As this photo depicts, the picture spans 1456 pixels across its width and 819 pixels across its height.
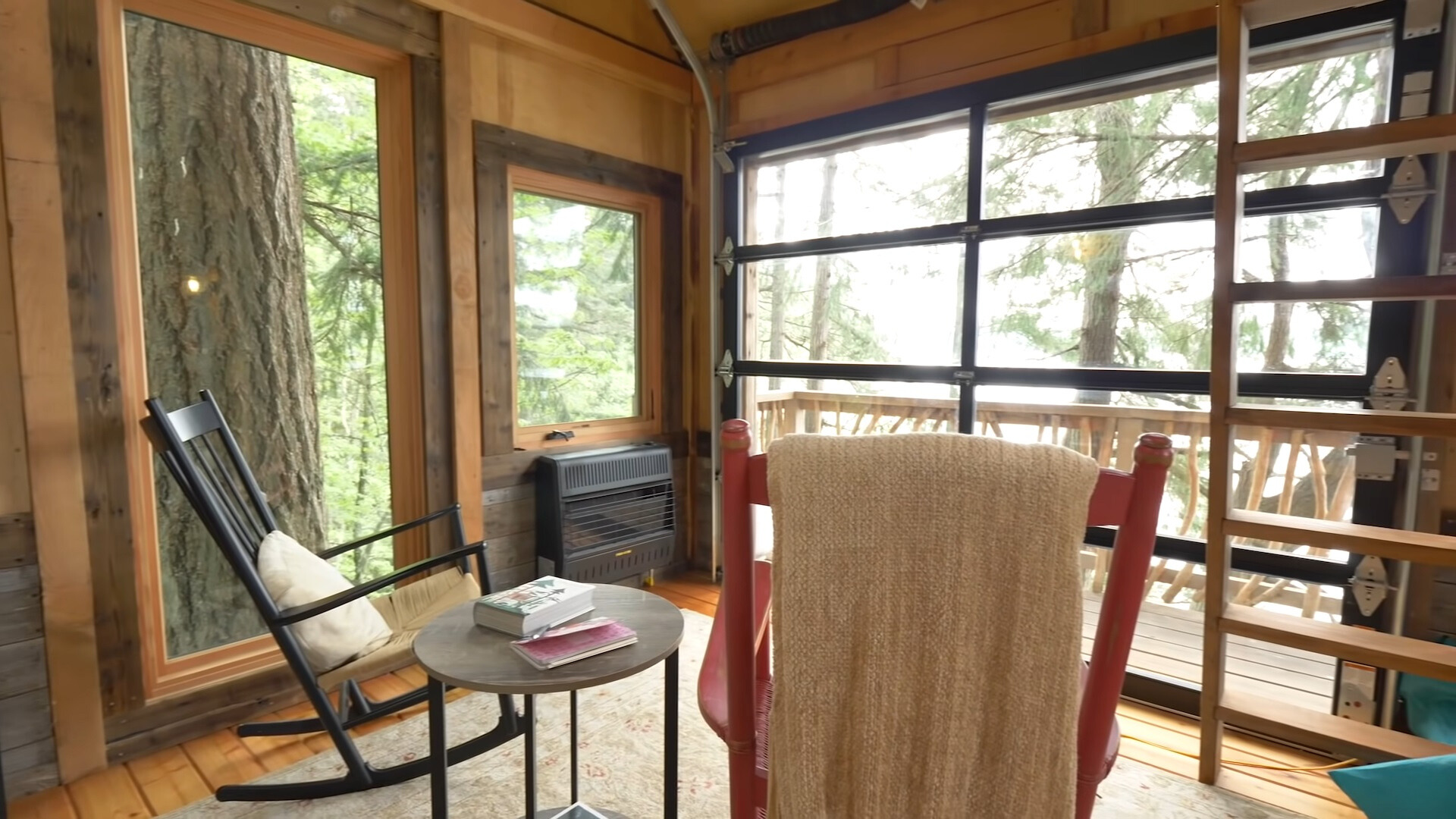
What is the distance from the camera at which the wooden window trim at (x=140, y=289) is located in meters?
1.96

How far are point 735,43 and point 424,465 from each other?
231cm

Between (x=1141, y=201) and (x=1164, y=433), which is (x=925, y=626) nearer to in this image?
(x=1141, y=201)

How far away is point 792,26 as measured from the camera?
9.73 ft

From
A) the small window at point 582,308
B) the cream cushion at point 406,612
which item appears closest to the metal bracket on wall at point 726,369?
the small window at point 582,308

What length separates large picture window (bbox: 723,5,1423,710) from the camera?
2.03 metres

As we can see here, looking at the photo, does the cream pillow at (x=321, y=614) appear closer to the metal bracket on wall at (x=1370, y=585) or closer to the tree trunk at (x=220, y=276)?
the tree trunk at (x=220, y=276)

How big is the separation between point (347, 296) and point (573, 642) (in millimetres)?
1783

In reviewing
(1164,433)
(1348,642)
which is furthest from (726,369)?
(1348,642)

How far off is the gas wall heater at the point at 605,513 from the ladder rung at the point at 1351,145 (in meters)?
2.49

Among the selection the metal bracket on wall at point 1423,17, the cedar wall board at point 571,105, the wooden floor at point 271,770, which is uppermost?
the cedar wall board at point 571,105

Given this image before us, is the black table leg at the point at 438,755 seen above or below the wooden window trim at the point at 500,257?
below

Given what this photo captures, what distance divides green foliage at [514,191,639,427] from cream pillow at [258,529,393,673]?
1.24 m

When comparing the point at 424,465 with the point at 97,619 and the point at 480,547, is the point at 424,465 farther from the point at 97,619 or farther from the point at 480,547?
the point at 97,619

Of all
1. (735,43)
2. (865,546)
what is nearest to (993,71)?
(735,43)
